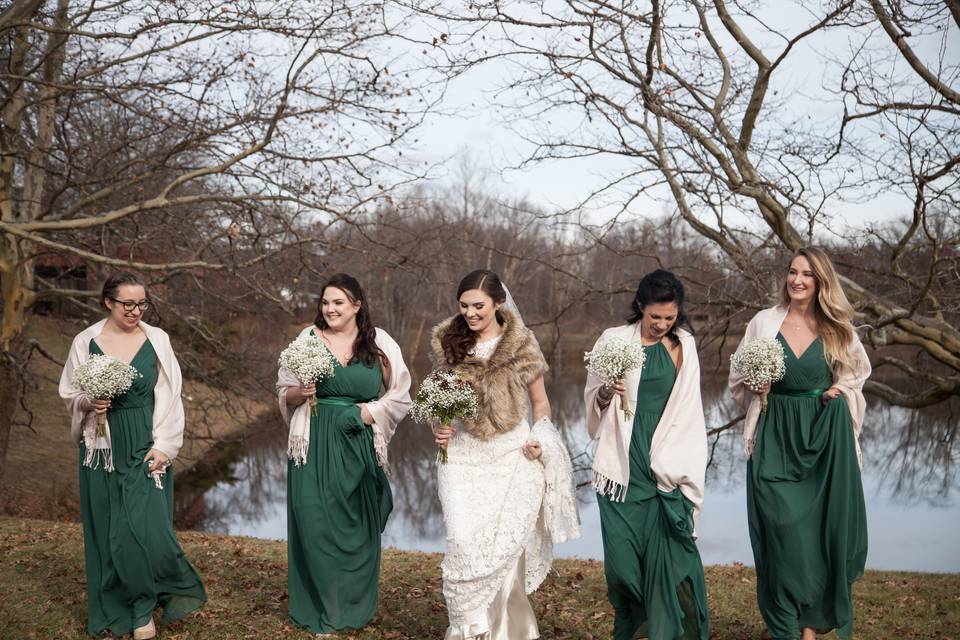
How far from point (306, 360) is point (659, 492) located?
2.46 m

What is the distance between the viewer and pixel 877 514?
18625mm

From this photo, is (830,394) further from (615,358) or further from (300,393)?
(300,393)

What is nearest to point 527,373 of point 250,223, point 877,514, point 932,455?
point 250,223

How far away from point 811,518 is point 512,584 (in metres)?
1.99

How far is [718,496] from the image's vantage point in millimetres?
20172

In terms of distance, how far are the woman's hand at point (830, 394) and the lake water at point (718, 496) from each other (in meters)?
8.95

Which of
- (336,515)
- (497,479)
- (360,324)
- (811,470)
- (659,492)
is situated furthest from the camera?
(360,324)

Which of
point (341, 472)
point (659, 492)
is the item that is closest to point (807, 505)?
point (659, 492)

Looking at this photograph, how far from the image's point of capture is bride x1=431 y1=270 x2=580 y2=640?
19.5 ft

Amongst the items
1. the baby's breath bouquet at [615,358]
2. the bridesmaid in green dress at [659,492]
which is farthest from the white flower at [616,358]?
the bridesmaid in green dress at [659,492]

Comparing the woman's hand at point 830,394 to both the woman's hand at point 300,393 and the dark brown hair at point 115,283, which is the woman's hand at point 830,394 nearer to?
the woman's hand at point 300,393

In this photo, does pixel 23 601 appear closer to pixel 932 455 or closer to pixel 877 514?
pixel 877 514

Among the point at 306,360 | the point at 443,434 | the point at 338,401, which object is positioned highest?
the point at 306,360

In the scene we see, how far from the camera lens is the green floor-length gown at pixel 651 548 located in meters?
5.59
